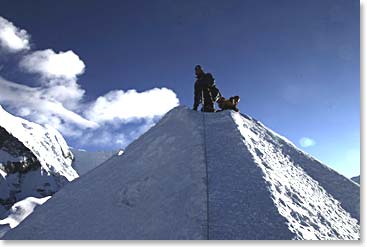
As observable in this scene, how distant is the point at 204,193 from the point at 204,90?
527 cm

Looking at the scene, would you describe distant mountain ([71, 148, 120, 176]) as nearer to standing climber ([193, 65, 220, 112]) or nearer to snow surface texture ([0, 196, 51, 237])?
snow surface texture ([0, 196, 51, 237])

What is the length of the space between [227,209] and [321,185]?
360 cm

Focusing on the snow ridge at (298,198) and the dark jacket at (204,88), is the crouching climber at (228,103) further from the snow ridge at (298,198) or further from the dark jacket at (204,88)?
the snow ridge at (298,198)

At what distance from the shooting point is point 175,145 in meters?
9.52

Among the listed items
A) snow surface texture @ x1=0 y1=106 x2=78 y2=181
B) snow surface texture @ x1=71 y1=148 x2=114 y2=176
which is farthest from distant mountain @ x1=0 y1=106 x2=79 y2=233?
snow surface texture @ x1=71 y1=148 x2=114 y2=176

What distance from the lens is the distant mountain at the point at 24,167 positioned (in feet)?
372

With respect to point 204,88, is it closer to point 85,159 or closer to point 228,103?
point 228,103

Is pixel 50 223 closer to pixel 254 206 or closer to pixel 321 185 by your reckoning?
pixel 254 206

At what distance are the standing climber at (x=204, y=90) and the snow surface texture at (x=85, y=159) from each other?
383 feet

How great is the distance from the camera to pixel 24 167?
116938mm

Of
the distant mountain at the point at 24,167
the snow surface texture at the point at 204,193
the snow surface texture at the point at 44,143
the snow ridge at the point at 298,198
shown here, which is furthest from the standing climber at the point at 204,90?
the snow surface texture at the point at 44,143

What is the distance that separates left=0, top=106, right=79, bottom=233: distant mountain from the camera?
113250mm

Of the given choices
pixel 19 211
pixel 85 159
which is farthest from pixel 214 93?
pixel 85 159

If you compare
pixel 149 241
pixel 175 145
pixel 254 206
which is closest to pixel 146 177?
pixel 175 145
